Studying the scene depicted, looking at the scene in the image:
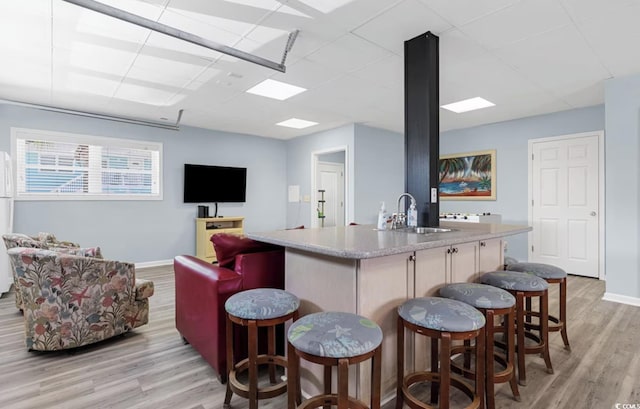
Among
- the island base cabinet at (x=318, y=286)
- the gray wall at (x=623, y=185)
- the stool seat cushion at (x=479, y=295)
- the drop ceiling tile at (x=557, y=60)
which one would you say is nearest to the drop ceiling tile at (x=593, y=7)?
the drop ceiling tile at (x=557, y=60)

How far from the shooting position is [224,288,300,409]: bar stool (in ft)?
5.49

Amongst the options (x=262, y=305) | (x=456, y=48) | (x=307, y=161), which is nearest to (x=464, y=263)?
(x=262, y=305)

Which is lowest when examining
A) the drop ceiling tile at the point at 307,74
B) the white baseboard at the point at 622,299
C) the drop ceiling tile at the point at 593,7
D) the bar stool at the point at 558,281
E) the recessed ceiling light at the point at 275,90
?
the white baseboard at the point at 622,299

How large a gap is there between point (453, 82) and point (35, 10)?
397 cm

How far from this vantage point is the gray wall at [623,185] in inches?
142

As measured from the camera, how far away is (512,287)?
217 cm

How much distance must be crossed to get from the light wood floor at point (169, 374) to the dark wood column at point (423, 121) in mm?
1358

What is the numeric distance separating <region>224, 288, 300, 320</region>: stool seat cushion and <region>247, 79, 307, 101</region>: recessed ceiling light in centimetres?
281

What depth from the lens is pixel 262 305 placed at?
1718 mm

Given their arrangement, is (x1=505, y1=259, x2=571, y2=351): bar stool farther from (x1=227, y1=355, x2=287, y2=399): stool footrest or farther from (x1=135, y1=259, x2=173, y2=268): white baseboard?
(x1=135, y1=259, x2=173, y2=268): white baseboard

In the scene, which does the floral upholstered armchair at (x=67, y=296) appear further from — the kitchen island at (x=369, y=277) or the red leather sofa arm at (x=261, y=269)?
the kitchen island at (x=369, y=277)

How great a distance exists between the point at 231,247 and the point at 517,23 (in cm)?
282

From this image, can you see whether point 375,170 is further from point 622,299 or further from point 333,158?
point 622,299

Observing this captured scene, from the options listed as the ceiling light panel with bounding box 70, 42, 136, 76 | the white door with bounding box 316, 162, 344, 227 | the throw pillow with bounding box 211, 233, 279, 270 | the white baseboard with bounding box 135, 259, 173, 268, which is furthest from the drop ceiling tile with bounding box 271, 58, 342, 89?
the white door with bounding box 316, 162, 344, 227
